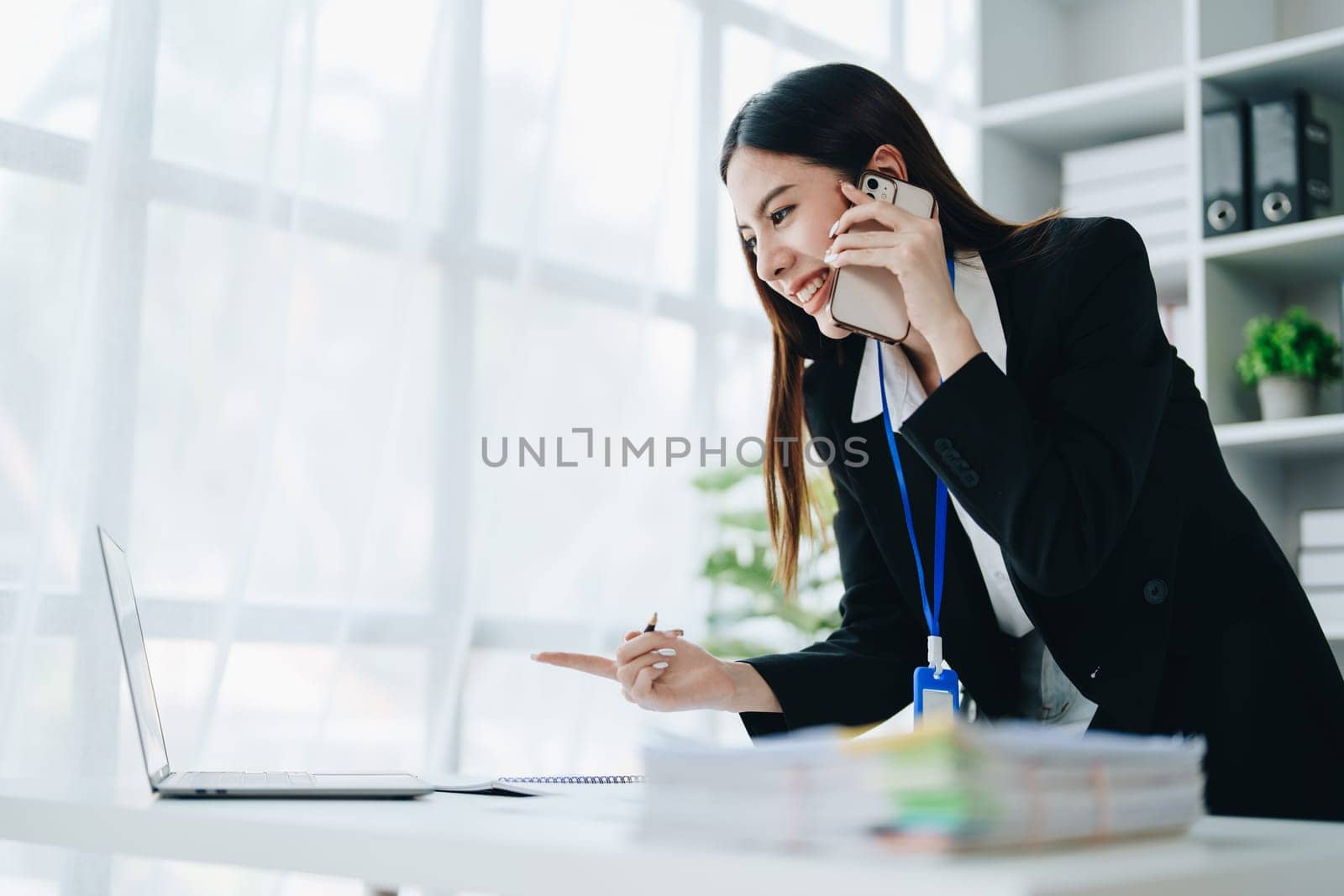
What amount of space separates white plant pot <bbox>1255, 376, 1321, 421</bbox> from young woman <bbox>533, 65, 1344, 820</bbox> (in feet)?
5.67

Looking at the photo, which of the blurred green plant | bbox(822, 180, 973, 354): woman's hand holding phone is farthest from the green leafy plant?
bbox(822, 180, 973, 354): woman's hand holding phone

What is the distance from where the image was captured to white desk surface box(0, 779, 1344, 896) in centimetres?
49

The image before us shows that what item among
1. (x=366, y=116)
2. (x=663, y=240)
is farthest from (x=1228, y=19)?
(x=366, y=116)

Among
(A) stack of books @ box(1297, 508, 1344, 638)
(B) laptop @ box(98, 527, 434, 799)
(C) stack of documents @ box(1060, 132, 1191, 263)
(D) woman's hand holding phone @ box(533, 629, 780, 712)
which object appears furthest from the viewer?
(C) stack of documents @ box(1060, 132, 1191, 263)

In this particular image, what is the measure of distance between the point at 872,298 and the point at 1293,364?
1972mm

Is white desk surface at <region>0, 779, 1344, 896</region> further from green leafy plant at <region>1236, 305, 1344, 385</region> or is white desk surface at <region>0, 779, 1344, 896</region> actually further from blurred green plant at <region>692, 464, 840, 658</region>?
green leafy plant at <region>1236, 305, 1344, 385</region>

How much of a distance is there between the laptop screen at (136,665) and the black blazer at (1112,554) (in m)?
0.55

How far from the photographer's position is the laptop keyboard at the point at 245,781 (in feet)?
3.01

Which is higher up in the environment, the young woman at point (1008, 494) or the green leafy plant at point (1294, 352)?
the green leafy plant at point (1294, 352)

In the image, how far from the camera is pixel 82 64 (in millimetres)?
1976

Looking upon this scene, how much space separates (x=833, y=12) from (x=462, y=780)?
2.88 metres

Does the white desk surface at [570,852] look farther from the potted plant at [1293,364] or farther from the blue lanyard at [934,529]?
the potted plant at [1293,364]

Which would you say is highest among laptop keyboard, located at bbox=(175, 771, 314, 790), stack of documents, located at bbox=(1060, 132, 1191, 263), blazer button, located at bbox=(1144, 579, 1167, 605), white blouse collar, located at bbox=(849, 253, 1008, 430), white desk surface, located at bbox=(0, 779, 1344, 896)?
stack of documents, located at bbox=(1060, 132, 1191, 263)

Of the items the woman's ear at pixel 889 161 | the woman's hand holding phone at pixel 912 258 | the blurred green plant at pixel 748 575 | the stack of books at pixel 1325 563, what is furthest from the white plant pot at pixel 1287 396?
the woman's hand holding phone at pixel 912 258
